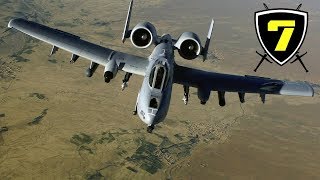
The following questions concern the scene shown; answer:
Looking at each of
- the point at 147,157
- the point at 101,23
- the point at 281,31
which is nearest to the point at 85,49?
the point at 281,31

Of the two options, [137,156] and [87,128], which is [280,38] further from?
[87,128]

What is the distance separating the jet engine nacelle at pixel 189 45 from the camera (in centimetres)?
3197

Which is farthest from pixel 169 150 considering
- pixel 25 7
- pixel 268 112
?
pixel 25 7

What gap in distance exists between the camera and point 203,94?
3064cm

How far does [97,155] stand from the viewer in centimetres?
5116

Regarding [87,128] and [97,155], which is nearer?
[97,155]

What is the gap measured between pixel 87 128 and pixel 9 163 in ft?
45.1

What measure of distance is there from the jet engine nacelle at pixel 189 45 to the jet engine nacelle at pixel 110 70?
5.55 meters

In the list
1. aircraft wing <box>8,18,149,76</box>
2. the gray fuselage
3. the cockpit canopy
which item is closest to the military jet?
aircraft wing <box>8,18,149,76</box>

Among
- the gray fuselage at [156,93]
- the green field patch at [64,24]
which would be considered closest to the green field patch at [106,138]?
the gray fuselage at [156,93]

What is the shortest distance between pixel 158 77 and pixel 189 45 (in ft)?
24.3

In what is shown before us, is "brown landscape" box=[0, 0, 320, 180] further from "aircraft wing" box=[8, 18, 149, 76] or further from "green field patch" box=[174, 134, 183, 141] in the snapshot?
"aircraft wing" box=[8, 18, 149, 76]

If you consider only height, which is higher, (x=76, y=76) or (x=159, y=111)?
(x=159, y=111)

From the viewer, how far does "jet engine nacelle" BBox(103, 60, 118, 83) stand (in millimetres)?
29891
